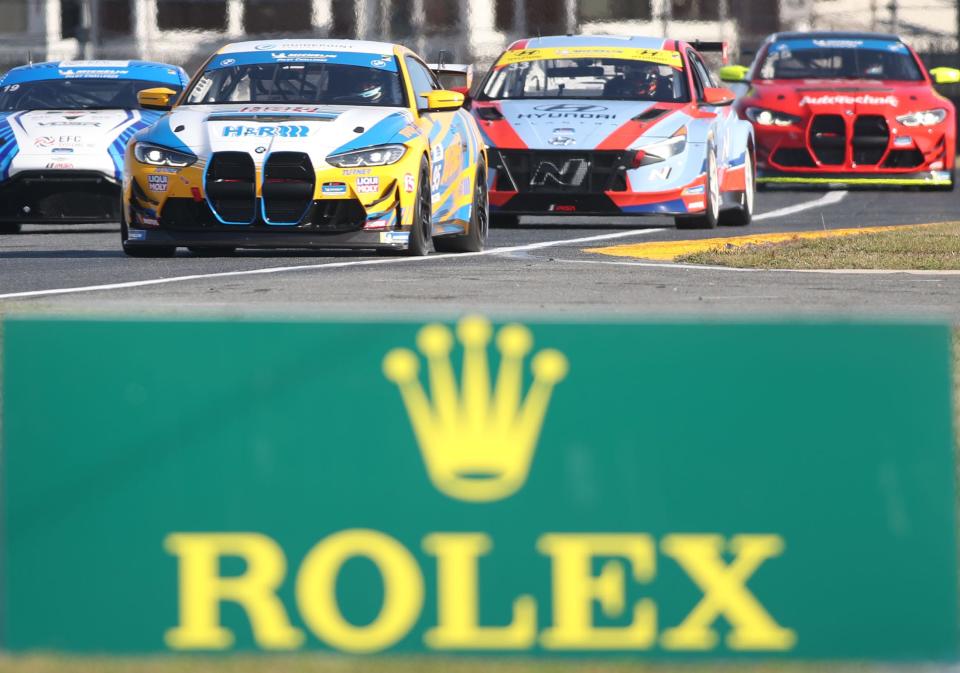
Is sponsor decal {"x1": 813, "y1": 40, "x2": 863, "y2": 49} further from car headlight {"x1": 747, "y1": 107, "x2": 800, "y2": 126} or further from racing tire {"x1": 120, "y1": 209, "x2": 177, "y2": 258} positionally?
racing tire {"x1": 120, "y1": 209, "x2": 177, "y2": 258}

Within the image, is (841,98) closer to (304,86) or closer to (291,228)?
(304,86)

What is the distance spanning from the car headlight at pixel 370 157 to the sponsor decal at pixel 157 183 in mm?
967

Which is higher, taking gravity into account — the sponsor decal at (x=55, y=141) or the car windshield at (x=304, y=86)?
the car windshield at (x=304, y=86)

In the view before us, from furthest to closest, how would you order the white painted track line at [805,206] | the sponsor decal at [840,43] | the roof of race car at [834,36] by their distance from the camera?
the roof of race car at [834,36], the sponsor decal at [840,43], the white painted track line at [805,206]

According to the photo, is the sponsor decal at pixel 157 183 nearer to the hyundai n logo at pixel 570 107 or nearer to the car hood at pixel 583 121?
the car hood at pixel 583 121

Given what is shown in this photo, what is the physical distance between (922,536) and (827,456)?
20 centimetres

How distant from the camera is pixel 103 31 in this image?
33.8 m

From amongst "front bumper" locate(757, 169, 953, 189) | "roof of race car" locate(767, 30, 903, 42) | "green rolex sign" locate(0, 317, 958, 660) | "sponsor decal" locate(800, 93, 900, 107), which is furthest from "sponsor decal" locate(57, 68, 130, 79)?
"green rolex sign" locate(0, 317, 958, 660)

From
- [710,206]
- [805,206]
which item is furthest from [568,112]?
[805,206]

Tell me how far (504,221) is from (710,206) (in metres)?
1.80

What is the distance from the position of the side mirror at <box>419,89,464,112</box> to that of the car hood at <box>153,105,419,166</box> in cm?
24

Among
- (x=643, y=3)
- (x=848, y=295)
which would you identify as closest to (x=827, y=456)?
(x=848, y=295)

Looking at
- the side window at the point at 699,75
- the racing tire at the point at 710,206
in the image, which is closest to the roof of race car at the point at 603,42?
the side window at the point at 699,75

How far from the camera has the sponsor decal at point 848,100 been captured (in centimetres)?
2189
